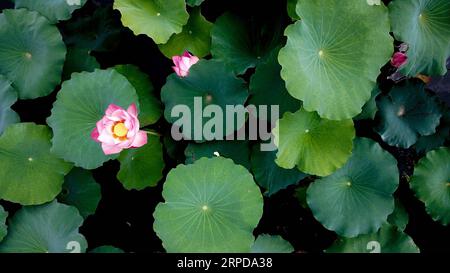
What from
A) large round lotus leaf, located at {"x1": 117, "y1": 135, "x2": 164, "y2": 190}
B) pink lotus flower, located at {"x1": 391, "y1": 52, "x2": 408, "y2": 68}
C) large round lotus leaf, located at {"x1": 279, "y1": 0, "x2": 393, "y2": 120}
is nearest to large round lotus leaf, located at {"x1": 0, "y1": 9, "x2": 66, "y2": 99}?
large round lotus leaf, located at {"x1": 117, "y1": 135, "x2": 164, "y2": 190}

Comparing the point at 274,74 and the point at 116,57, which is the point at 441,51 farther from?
the point at 116,57

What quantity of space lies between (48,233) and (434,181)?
1581 mm

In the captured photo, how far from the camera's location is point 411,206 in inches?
84.6

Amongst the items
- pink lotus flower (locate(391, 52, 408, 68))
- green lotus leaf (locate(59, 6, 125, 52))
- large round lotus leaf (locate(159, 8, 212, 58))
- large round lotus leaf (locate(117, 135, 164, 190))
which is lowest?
large round lotus leaf (locate(117, 135, 164, 190))

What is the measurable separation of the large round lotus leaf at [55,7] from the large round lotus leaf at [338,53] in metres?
0.90

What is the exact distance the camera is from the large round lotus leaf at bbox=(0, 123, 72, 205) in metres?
1.78

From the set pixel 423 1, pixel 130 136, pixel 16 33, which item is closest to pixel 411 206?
pixel 423 1

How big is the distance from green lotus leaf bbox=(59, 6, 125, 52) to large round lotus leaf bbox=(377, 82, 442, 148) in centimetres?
121

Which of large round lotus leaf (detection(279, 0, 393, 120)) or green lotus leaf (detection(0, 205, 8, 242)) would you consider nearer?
large round lotus leaf (detection(279, 0, 393, 120))

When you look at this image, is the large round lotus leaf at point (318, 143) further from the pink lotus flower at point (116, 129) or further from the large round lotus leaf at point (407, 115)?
the pink lotus flower at point (116, 129)

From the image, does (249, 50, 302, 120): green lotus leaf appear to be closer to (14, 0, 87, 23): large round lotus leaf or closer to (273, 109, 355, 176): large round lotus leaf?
(273, 109, 355, 176): large round lotus leaf

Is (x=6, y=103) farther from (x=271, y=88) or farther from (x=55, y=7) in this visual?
(x=271, y=88)

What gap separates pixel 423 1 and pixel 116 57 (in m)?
1.38

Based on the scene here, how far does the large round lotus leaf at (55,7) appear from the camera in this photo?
1811mm
